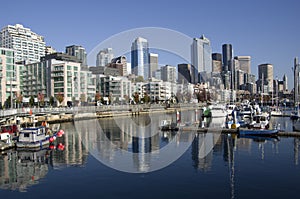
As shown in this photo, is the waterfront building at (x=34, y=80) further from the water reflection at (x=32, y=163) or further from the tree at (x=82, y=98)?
the water reflection at (x=32, y=163)

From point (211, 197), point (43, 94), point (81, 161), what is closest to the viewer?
point (211, 197)

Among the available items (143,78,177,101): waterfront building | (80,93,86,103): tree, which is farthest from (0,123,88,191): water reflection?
(143,78,177,101): waterfront building

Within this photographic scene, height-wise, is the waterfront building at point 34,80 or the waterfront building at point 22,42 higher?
the waterfront building at point 22,42

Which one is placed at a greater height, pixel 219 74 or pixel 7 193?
pixel 219 74

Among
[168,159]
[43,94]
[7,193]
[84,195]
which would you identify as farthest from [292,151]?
[43,94]

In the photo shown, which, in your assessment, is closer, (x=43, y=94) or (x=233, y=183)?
(x=233, y=183)

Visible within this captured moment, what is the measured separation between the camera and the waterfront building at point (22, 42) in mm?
147125

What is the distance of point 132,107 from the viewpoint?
294 ft

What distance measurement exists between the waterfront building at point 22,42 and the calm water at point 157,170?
5129 inches

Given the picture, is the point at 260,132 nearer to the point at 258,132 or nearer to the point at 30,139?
the point at 258,132

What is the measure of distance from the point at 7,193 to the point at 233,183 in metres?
11.8

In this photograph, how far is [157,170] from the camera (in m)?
20.5

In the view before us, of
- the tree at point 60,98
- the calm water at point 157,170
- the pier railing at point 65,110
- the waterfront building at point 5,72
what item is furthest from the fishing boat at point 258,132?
the tree at point 60,98

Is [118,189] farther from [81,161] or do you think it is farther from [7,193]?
[81,161]
